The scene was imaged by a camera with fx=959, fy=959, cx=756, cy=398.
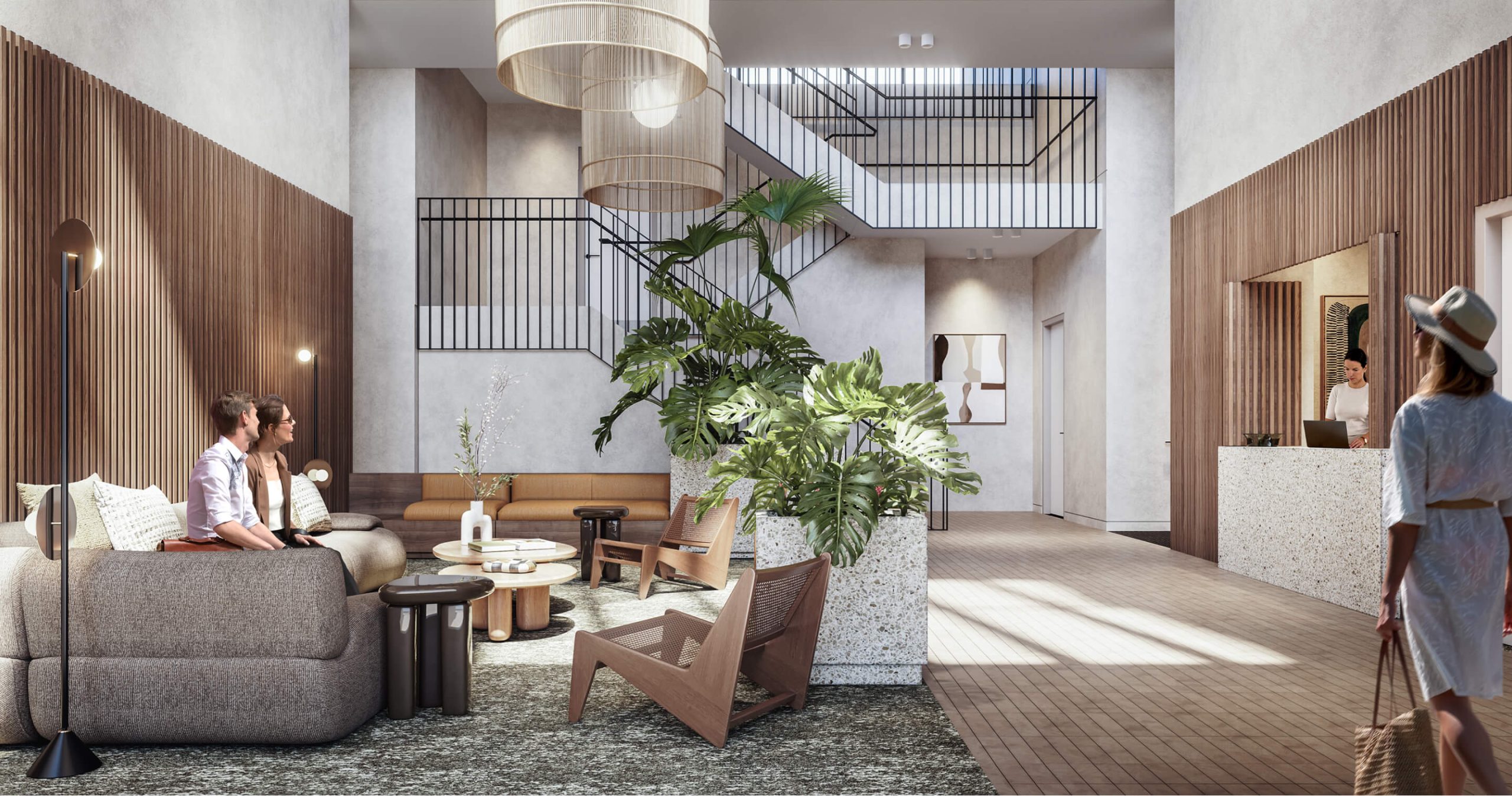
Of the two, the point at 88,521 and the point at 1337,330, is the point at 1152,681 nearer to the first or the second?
the point at 88,521

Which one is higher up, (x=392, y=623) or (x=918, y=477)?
(x=918, y=477)

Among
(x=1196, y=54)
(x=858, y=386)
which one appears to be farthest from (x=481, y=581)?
(x=1196, y=54)

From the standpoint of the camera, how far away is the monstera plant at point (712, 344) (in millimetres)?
7602

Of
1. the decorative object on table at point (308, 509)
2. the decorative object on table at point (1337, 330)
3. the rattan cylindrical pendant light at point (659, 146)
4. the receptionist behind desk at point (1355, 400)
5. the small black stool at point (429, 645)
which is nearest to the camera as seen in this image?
the small black stool at point (429, 645)

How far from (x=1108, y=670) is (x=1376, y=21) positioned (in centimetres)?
439

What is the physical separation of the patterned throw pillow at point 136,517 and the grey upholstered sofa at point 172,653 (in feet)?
3.11

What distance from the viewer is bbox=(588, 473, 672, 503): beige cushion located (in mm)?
8641

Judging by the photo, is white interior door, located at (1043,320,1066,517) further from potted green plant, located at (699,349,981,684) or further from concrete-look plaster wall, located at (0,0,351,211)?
concrete-look plaster wall, located at (0,0,351,211)

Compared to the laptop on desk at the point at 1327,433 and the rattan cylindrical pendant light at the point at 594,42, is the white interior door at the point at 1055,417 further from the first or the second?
the rattan cylindrical pendant light at the point at 594,42

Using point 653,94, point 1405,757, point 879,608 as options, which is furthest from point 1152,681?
point 653,94

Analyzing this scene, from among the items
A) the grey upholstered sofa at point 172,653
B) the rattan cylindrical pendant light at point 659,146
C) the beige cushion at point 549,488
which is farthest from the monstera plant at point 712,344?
the grey upholstered sofa at point 172,653

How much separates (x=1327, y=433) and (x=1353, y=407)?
0.99m

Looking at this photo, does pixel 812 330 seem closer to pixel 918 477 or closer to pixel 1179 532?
pixel 1179 532

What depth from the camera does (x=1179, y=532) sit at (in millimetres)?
8406
